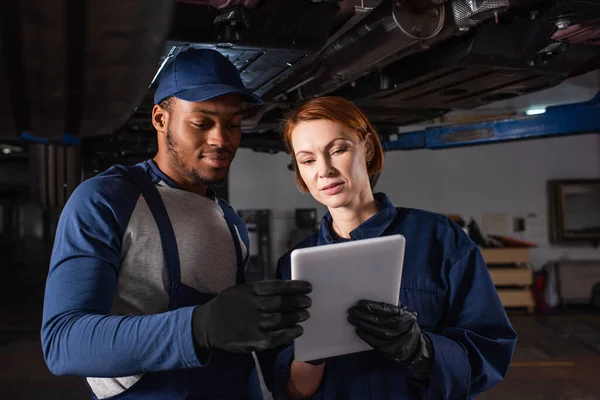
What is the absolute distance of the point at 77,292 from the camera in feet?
3.26

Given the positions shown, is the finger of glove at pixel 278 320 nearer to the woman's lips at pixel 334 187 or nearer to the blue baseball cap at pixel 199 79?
the woman's lips at pixel 334 187

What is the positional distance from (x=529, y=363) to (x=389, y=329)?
418 centimetres

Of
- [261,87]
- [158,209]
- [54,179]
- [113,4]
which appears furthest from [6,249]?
[113,4]

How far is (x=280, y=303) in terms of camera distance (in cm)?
93

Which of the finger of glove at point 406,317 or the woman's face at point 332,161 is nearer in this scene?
the finger of glove at point 406,317

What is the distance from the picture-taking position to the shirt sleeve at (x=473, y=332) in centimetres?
124

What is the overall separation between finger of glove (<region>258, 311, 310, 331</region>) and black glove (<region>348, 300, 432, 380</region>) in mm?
215

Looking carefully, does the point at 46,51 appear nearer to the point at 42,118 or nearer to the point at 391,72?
the point at 42,118

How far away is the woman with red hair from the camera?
1218 mm

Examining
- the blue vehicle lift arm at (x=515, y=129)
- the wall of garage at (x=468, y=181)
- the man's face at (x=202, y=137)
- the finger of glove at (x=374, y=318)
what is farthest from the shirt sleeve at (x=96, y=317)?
the wall of garage at (x=468, y=181)

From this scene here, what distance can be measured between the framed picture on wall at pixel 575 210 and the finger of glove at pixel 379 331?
7774mm

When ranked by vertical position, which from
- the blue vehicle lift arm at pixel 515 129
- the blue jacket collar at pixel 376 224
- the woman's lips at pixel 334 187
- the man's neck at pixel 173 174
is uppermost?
the blue vehicle lift arm at pixel 515 129

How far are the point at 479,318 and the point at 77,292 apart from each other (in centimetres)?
97

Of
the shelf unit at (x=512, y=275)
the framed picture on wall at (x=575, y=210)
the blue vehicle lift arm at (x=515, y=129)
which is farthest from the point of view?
the framed picture on wall at (x=575, y=210)
